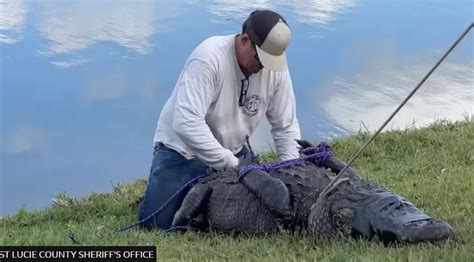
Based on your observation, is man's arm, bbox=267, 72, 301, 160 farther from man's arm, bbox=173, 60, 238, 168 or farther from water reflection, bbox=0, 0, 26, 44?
water reflection, bbox=0, 0, 26, 44

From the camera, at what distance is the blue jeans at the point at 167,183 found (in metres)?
4.23

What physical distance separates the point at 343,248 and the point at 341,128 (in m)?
3.88

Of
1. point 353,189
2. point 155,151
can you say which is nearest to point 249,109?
point 155,151

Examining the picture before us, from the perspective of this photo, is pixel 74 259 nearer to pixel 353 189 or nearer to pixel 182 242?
pixel 182 242

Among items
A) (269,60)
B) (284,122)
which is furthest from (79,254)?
(284,122)

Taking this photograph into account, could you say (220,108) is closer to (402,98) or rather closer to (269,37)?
(269,37)

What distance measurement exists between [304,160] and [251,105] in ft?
1.65

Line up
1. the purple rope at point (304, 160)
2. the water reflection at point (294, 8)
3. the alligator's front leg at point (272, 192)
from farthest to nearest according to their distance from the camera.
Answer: the water reflection at point (294, 8)
the purple rope at point (304, 160)
the alligator's front leg at point (272, 192)

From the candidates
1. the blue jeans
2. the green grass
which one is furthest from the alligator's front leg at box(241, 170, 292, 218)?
the blue jeans

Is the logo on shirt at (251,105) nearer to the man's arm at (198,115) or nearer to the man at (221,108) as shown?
the man at (221,108)

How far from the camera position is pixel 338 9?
1055cm

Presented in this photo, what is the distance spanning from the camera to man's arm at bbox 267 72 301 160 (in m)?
4.46

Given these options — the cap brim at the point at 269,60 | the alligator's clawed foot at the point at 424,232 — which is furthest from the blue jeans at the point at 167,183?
the alligator's clawed foot at the point at 424,232

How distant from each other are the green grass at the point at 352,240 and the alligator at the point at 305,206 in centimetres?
8
